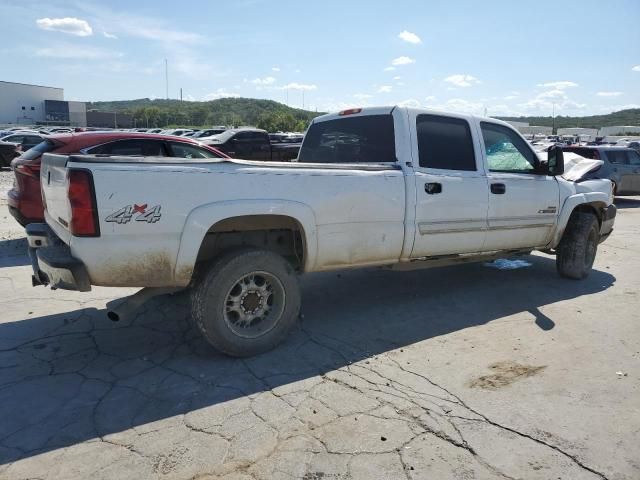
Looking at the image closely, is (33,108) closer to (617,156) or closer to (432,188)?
(617,156)

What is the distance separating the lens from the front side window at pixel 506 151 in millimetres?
5430

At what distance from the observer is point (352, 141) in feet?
17.3

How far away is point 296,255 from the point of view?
4395 mm

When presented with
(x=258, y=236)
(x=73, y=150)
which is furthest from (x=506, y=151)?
(x=73, y=150)

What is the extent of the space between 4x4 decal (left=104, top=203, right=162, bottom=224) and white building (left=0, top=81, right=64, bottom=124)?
116m

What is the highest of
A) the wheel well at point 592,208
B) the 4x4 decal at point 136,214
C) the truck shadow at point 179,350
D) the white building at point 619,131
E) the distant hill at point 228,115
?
the distant hill at point 228,115

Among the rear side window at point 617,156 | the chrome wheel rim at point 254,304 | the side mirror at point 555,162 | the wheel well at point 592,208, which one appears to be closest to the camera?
the chrome wheel rim at point 254,304

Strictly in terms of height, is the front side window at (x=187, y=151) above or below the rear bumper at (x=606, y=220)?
above

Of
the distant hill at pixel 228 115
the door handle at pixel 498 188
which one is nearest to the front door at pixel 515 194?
the door handle at pixel 498 188

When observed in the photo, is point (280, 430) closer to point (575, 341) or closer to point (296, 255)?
point (296, 255)

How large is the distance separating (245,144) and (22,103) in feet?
366

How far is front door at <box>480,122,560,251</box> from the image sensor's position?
532cm

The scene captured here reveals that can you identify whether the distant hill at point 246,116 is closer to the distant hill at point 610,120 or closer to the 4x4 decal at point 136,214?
the distant hill at point 610,120

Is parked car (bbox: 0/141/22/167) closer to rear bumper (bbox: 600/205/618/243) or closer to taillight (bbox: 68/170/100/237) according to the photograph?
taillight (bbox: 68/170/100/237)
